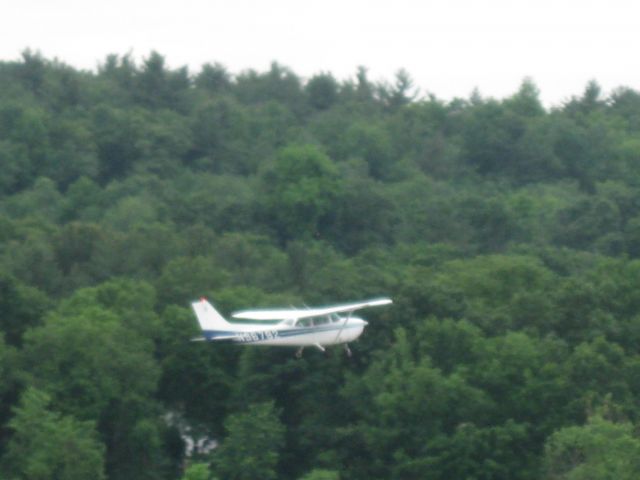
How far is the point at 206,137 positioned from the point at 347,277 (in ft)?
216

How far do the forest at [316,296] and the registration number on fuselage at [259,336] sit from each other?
0.70m

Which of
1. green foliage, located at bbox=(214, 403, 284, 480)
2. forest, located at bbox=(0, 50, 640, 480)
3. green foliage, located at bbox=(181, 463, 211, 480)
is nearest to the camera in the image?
green foliage, located at bbox=(181, 463, 211, 480)

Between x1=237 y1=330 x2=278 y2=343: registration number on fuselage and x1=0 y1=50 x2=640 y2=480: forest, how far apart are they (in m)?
0.70

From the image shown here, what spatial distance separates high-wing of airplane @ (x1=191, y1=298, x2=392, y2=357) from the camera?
5391 cm

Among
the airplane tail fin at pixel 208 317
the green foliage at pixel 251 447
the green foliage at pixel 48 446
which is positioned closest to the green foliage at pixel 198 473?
the green foliage at pixel 48 446

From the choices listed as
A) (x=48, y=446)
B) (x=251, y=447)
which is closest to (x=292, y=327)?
(x=251, y=447)

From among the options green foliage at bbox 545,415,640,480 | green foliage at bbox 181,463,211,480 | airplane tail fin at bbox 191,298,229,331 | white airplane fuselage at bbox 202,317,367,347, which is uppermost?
airplane tail fin at bbox 191,298,229,331

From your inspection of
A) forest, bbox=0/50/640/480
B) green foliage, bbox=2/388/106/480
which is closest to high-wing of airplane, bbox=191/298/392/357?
forest, bbox=0/50/640/480

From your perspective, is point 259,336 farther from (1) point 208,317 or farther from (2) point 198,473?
(2) point 198,473

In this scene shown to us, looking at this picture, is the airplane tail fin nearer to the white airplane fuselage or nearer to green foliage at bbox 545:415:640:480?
the white airplane fuselage

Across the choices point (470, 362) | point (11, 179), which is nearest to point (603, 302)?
point (470, 362)

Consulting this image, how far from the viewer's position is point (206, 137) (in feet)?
412

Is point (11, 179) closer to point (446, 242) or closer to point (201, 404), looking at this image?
point (446, 242)

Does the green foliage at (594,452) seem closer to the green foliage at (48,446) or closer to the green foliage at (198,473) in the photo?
the green foliage at (198,473)
